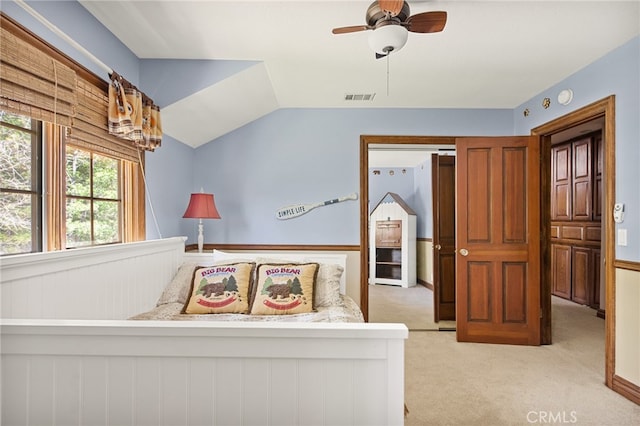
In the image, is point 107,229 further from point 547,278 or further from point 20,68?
point 547,278

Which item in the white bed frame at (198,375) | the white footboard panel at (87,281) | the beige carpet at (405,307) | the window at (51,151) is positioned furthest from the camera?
the beige carpet at (405,307)

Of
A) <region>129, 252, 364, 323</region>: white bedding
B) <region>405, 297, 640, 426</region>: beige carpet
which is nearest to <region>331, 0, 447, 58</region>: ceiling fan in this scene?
<region>129, 252, 364, 323</region>: white bedding

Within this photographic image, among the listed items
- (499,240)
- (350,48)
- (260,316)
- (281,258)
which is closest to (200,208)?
(281,258)

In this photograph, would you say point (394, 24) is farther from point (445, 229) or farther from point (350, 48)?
point (445, 229)

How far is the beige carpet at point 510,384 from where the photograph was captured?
2127 millimetres

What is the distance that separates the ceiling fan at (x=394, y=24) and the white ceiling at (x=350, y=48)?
23cm

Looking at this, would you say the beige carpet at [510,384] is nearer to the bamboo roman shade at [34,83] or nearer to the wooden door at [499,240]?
the wooden door at [499,240]

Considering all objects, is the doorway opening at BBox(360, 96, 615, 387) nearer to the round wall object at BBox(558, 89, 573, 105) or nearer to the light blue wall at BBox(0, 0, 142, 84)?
the round wall object at BBox(558, 89, 573, 105)

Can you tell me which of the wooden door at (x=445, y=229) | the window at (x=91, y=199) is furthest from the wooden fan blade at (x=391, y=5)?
the wooden door at (x=445, y=229)

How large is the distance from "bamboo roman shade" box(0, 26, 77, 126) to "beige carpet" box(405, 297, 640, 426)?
102 inches

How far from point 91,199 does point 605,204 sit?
3.69 metres

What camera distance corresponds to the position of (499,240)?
11.2 ft

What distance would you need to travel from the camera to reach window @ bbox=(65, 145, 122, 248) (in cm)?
211

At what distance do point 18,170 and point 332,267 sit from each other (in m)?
2.04
